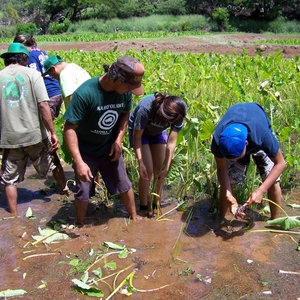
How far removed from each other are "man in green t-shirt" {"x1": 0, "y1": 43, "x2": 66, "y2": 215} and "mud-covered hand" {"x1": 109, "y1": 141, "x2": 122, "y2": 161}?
680mm

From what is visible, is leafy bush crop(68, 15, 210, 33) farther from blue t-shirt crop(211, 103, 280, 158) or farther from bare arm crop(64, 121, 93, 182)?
bare arm crop(64, 121, 93, 182)

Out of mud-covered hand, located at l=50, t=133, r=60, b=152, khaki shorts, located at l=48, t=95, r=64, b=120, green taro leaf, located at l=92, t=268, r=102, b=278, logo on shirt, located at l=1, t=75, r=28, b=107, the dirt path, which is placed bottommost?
the dirt path

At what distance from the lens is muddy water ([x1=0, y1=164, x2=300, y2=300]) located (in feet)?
8.86

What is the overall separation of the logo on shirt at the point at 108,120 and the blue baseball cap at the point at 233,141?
81cm

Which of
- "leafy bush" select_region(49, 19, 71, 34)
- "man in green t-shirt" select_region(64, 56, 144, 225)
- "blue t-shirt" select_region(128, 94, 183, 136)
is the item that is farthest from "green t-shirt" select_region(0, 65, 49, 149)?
"leafy bush" select_region(49, 19, 71, 34)

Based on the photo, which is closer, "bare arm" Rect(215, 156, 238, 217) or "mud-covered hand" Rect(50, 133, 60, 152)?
"bare arm" Rect(215, 156, 238, 217)

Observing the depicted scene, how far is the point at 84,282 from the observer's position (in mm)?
2736

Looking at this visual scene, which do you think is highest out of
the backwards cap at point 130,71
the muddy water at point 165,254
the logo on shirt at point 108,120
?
the backwards cap at point 130,71

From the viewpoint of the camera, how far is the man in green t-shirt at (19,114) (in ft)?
11.4

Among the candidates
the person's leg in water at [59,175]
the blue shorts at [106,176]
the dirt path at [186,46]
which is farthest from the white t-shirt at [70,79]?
the dirt path at [186,46]

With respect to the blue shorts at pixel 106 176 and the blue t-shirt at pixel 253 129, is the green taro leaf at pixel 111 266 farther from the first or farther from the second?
the blue t-shirt at pixel 253 129

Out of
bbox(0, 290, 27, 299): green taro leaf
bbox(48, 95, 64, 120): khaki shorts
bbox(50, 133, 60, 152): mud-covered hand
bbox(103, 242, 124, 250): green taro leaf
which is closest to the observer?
bbox(0, 290, 27, 299): green taro leaf

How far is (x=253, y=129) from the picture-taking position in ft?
9.27

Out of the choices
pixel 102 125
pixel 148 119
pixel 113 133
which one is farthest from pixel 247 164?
pixel 102 125
